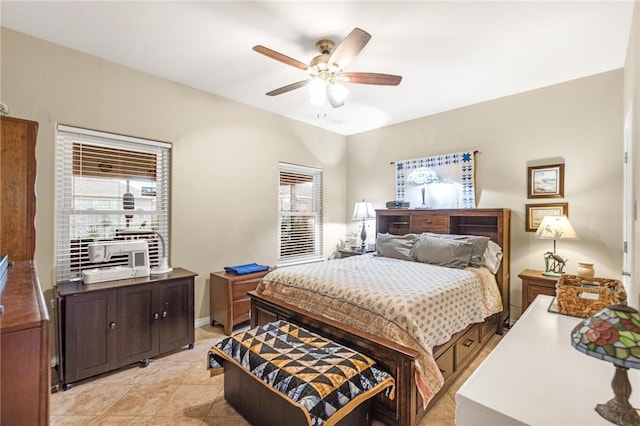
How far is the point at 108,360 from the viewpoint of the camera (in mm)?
2496

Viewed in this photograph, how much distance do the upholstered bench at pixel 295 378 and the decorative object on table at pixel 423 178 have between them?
2890mm

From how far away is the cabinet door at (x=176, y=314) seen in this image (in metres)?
2.82

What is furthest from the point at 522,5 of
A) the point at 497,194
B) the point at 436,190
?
the point at 436,190

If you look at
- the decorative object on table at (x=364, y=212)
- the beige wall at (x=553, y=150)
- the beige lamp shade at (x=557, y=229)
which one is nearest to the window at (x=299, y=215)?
the decorative object on table at (x=364, y=212)

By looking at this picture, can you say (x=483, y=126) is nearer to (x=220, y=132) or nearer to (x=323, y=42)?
(x=323, y=42)

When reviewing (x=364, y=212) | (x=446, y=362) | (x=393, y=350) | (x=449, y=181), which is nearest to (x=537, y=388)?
(x=393, y=350)

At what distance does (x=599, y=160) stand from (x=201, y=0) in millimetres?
3889

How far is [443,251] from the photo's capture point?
3.29 meters

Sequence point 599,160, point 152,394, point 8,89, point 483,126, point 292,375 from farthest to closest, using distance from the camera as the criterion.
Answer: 1. point 483,126
2. point 599,160
3. point 8,89
4. point 152,394
5. point 292,375

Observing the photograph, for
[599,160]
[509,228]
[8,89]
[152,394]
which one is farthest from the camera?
[509,228]

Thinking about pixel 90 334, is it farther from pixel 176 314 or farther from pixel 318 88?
pixel 318 88

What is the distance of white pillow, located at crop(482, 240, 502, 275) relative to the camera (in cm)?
326

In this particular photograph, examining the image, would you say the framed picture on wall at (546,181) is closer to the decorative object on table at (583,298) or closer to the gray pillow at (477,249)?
the gray pillow at (477,249)

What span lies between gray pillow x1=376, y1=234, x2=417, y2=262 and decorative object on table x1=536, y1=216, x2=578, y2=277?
1.29 m
